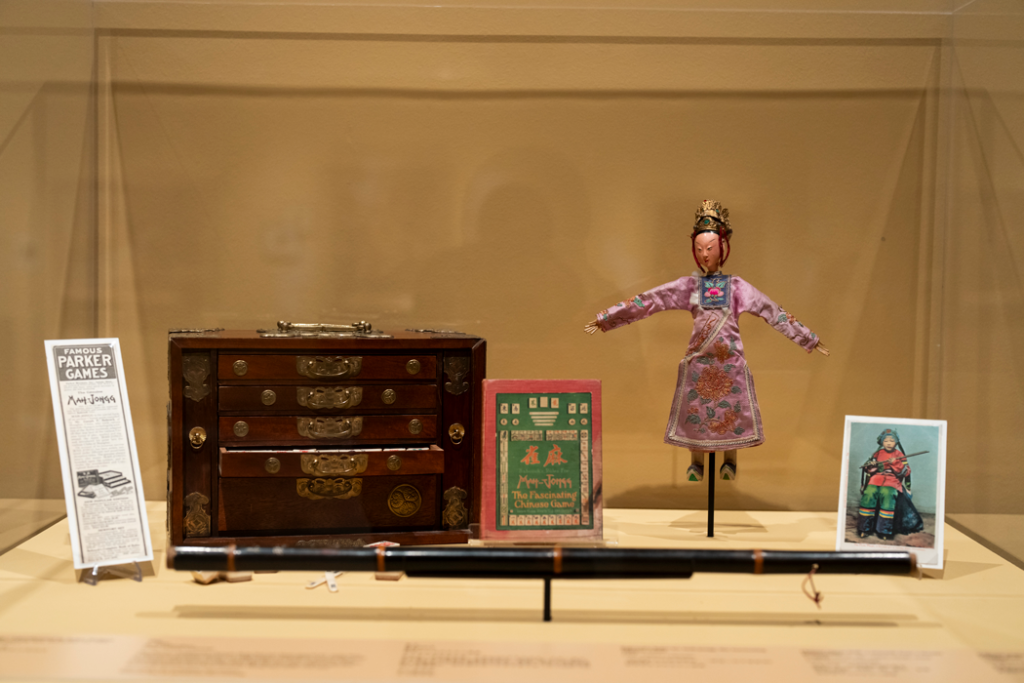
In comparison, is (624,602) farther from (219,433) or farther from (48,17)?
(48,17)

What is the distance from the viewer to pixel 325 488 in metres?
2.41

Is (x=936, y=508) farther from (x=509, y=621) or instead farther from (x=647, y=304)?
(x=509, y=621)

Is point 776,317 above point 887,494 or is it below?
above

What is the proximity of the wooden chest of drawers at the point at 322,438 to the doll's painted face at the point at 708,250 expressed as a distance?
2.59 feet

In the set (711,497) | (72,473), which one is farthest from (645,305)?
(72,473)

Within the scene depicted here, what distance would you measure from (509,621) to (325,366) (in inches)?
36.9

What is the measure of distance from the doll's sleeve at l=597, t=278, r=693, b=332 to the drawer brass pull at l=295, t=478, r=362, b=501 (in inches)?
37.1

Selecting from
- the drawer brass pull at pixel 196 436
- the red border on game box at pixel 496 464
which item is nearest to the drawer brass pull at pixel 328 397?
the drawer brass pull at pixel 196 436

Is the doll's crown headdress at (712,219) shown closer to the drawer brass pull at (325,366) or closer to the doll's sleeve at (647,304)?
the doll's sleeve at (647,304)

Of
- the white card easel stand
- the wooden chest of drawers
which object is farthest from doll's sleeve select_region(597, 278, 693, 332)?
the white card easel stand

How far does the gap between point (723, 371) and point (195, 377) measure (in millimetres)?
1616

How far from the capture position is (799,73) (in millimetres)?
2971

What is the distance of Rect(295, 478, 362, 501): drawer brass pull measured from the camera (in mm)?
2408

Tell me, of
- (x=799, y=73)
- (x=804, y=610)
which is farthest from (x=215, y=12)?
(x=804, y=610)
